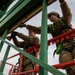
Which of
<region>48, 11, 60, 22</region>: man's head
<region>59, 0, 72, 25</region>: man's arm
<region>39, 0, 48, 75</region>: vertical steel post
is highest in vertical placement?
<region>48, 11, 60, 22</region>: man's head

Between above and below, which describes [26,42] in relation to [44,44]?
above

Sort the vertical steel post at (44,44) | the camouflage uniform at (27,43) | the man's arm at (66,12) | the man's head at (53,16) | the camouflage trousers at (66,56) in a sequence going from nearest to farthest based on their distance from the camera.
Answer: the vertical steel post at (44,44), the man's arm at (66,12), the camouflage trousers at (66,56), the man's head at (53,16), the camouflage uniform at (27,43)

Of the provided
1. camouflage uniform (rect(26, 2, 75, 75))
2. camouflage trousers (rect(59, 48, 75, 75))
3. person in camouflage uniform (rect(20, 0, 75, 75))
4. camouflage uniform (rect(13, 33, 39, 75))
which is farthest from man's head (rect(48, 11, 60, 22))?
camouflage uniform (rect(13, 33, 39, 75))

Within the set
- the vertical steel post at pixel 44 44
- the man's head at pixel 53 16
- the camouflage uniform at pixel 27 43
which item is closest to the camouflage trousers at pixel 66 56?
the man's head at pixel 53 16

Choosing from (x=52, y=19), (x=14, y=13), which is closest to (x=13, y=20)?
(x=14, y=13)

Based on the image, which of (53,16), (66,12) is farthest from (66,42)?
(53,16)

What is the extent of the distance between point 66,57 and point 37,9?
93cm

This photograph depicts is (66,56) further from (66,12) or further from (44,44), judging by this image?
(44,44)

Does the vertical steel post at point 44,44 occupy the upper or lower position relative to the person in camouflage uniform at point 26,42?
lower

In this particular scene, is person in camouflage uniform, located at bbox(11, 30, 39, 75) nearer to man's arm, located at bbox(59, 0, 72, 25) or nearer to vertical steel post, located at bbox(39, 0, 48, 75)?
man's arm, located at bbox(59, 0, 72, 25)

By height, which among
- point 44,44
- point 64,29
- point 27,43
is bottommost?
point 44,44

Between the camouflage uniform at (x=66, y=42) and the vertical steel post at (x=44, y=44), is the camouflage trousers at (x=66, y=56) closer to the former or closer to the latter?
the camouflage uniform at (x=66, y=42)

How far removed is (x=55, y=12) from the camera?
3.29 meters

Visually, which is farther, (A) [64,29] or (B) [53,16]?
(B) [53,16]
